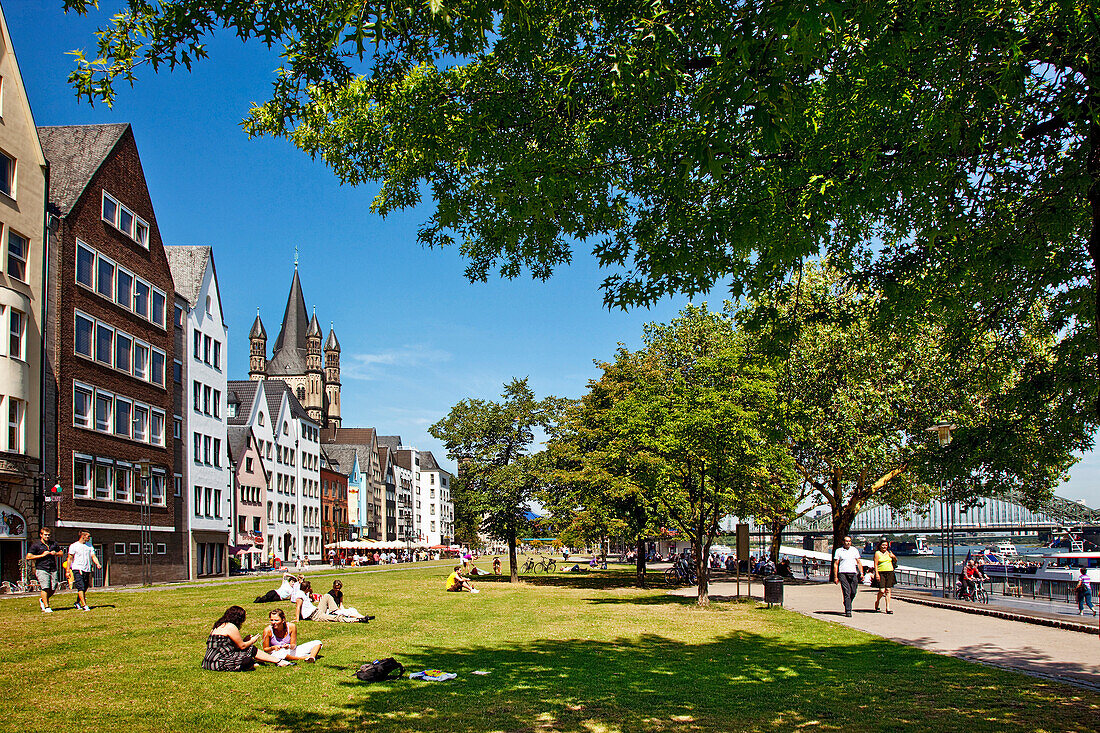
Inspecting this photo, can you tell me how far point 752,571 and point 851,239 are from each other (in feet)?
177

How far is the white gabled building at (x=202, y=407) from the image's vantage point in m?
51.9

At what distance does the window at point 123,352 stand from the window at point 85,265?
11.3 feet

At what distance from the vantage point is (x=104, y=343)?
4016 cm

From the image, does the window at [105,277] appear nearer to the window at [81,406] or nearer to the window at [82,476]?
the window at [81,406]

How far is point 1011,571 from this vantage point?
182 ft

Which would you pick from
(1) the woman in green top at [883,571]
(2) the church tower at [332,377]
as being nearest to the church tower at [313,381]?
(2) the church tower at [332,377]

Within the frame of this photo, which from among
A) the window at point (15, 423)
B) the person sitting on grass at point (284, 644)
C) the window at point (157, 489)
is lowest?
the person sitting on grass at point (284, 644)

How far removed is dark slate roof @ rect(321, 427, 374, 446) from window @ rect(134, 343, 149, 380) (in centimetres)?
9591

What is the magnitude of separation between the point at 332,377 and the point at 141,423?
131625 millimetres

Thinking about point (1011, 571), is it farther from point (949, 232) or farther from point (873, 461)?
point (949, 232)

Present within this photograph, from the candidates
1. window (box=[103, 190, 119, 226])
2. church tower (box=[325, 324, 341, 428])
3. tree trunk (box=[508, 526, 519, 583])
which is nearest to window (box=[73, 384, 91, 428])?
window (box=[103, 190, 119, 226])

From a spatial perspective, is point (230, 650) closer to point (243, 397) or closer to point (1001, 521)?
point (243, 397)

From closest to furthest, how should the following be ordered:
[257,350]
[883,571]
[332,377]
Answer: [883,571] < [257,350] < [332,377]

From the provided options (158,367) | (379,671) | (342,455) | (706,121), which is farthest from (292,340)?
(706,121)
